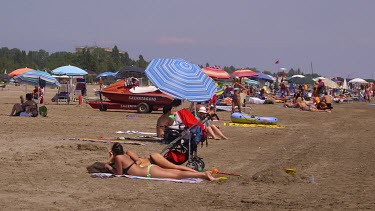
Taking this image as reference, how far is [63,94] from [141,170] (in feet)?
75.6

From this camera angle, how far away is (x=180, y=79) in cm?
1172

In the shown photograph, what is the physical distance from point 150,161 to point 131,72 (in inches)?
1001

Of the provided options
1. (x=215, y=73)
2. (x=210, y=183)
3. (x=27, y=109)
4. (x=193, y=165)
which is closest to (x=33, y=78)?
(x=27, y=109)

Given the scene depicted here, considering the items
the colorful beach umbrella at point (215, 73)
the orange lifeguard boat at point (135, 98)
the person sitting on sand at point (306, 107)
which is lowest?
the person sitting on sand at point (306, 107)

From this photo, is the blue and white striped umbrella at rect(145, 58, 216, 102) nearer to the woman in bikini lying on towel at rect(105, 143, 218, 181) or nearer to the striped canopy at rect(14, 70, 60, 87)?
the woman in bikini lying on towel at rect(105, 143, 218, 181)

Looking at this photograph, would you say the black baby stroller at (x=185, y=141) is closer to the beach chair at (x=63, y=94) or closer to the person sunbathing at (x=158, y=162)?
the person sunbathing at (x=158, y=162)

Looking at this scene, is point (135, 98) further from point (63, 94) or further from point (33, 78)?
point (63, 94)

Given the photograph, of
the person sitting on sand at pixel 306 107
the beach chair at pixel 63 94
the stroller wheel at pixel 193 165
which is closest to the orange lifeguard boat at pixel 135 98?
the beach chair at pixel 63 94

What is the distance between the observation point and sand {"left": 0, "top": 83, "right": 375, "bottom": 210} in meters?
7.28

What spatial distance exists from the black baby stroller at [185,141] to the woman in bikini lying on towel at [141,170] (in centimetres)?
82

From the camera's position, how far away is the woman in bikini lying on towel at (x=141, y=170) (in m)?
9.09

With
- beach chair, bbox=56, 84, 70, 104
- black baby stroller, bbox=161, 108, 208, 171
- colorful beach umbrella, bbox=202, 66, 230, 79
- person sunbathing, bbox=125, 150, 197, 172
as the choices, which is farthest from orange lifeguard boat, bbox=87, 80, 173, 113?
person sunbathing, bbox=125, 150, 197, 172

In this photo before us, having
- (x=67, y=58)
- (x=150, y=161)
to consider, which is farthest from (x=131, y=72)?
(x=67, y=58)

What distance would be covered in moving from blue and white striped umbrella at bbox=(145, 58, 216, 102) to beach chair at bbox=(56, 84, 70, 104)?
65.0 feet
